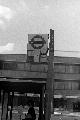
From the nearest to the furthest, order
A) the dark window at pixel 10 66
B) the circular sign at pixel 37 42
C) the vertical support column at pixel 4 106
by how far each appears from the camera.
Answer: the circular sign at pixel 37 42 → the vertical support column at pixel 4 106 → the dark window at pixel 10 66

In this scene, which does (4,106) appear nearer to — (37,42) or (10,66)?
(37,42)

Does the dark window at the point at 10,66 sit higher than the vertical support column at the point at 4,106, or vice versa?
the dark window at the point at 10,66

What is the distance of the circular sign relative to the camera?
13.7 metres

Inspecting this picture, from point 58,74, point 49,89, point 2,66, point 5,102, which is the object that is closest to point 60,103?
point 58,74

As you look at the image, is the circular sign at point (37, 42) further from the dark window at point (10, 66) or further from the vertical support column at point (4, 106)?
the dark window at point (10, 66)

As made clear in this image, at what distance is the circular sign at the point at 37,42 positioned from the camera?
45.0 ft

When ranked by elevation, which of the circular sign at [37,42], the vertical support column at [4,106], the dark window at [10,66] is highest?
the circular sign at [37,42]

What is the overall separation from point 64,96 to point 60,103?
1.83m

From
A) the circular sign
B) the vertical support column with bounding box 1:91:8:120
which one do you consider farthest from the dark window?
the circular sign

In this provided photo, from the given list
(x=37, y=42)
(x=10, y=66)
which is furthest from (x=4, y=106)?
(x=10, y=66)

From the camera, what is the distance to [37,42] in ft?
45.2

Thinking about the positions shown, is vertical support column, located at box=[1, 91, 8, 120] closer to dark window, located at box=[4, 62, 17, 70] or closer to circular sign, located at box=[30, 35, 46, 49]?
circular sign, located at box=[30, 35, 46, 49]

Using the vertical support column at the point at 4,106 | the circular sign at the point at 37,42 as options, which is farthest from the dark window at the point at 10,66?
the circular sign at the point at 37,42

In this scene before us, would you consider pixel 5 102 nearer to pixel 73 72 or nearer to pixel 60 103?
pixel 60 103
